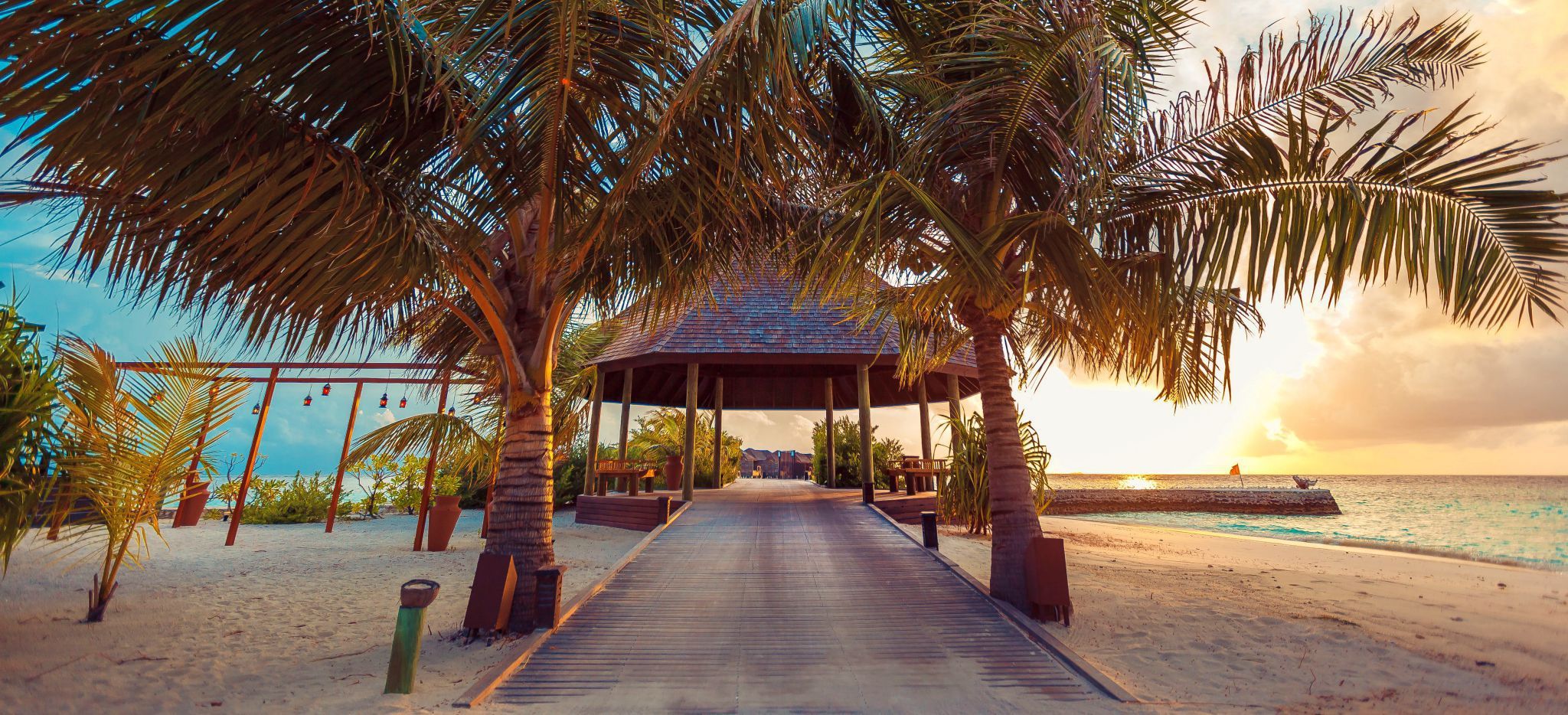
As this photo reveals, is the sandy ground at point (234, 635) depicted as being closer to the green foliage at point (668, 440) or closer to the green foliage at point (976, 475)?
the green foliage at point (976, 475)

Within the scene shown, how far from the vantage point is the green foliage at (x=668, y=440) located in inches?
724

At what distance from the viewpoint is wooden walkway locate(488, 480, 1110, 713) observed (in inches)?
138

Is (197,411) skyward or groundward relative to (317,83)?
groundward

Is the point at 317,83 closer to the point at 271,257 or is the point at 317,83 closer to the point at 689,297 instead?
the point at 271,257

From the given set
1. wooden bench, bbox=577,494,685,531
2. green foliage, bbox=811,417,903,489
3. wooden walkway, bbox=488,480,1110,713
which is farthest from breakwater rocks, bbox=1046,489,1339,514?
wooden walkway, bbox=488,480,1110,713

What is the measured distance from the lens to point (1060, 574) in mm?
4992

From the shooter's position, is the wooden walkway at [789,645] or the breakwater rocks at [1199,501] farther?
the breakwater rocks at [1199,501]

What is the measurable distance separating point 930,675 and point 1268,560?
885 cm

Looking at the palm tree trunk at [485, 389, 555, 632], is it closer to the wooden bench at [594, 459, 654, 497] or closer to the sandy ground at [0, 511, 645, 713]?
the sandy ground at [0, 511, 645, 713]

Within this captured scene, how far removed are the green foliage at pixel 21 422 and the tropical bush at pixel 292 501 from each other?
10.4 m

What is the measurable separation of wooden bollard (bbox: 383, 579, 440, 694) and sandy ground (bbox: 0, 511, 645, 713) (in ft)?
0.31

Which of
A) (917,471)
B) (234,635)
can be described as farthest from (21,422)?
(917,471)

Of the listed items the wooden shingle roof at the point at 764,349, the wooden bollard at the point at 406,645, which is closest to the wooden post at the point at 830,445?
the wooden shingle roof at the point at 764,349

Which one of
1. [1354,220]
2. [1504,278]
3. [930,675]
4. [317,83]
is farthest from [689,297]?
[1504,278]
